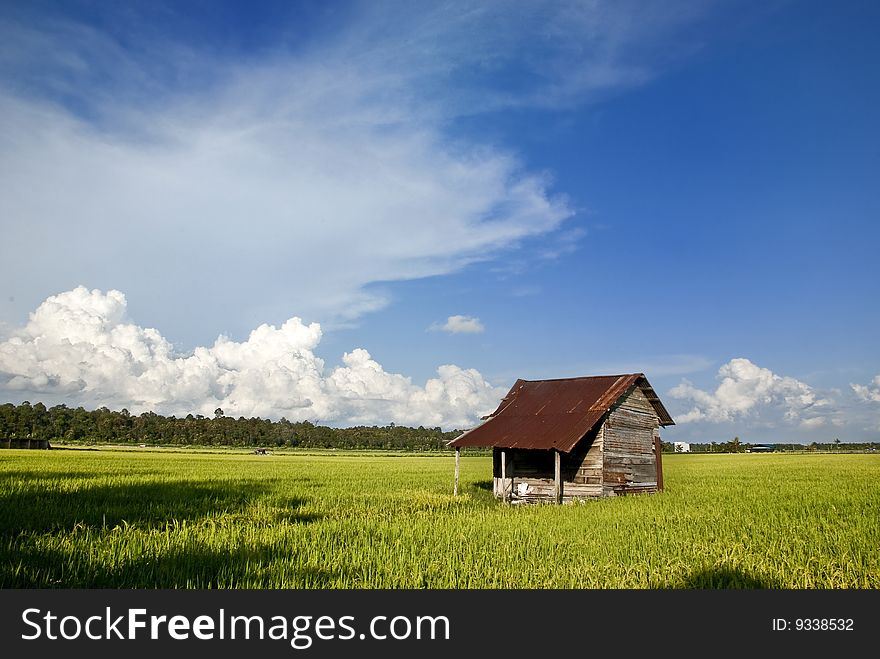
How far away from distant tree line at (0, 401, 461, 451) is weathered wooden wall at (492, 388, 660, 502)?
389 feet

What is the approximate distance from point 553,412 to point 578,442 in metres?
2.49

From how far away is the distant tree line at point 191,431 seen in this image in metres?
144

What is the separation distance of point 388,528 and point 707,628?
29.9 feet

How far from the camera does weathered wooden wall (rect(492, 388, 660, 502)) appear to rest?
24406mm

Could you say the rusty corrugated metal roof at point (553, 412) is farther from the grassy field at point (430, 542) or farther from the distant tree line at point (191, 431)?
the distant tree line at point (191, 431)

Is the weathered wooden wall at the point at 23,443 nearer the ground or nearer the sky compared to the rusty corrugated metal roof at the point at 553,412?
nearer the ground

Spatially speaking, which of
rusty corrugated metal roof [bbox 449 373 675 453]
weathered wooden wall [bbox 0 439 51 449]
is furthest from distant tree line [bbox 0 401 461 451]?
rusty corrugated metal roof [bbox 449 373 675 453]

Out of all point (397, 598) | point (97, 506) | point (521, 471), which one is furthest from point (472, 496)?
point (397, 598)

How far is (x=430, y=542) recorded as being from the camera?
42.9 ft

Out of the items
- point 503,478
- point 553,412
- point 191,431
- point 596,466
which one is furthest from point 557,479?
point 191,431

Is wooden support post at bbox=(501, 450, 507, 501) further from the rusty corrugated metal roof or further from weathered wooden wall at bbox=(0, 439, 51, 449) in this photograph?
weathered wooden wall at bbox=(0, 439, 51, 449)

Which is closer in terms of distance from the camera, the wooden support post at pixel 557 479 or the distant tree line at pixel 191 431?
the wooden support post at pixel 557 479

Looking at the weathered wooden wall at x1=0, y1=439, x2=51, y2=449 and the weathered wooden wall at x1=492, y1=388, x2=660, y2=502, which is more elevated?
the weathered wooden wall at x1=492, y1=388, x2=660, y2=502

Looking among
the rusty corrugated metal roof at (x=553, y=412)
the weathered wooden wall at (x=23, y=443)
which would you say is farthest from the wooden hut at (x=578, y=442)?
the weathered wooden wall at (x=23, y=443)
